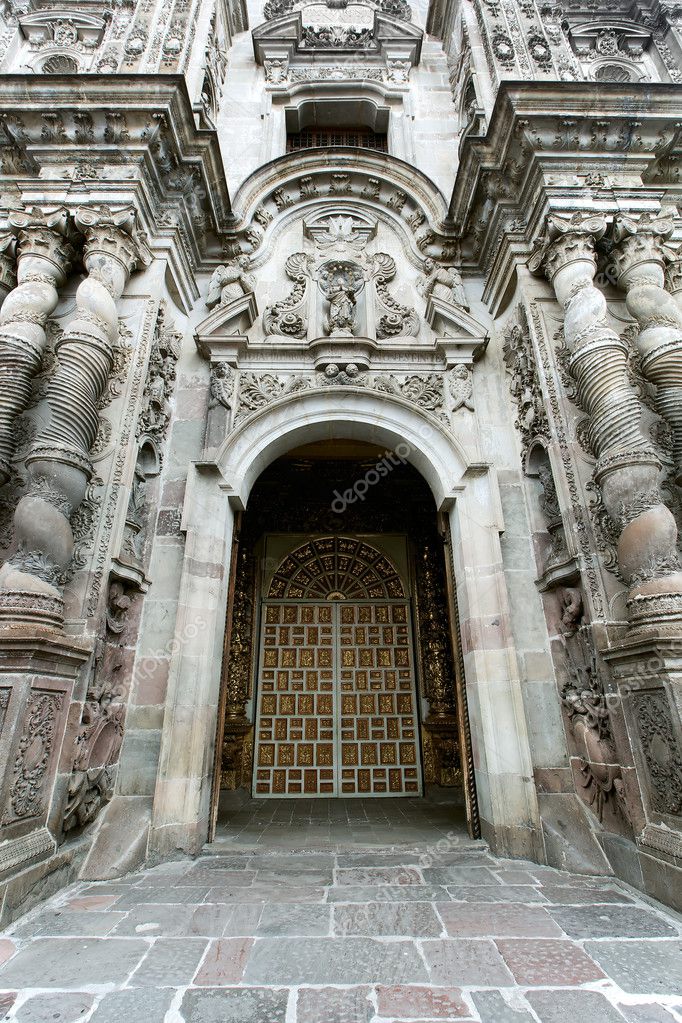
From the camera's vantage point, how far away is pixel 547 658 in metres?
4.74

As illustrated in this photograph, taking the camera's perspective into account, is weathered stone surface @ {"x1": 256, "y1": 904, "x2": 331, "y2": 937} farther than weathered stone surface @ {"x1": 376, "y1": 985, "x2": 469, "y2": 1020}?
Yes

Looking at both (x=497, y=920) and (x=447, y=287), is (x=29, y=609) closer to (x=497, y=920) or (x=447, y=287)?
(x=497, y=920)

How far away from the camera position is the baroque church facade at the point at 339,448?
388 cm

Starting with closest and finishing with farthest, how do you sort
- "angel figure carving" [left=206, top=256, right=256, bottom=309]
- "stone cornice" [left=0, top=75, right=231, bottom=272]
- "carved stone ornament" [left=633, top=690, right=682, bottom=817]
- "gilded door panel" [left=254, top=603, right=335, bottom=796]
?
"carved stone ornament" [left=633, top=690, right=682, bottom=817] < "stone cornice" [left=0, top=75, right=231, bottom=272] < "angel figure carving" [left=206, top=256, right=256, bottom=309] < "gilded door panel" [left=254, top=603, right=335, bottom=796]

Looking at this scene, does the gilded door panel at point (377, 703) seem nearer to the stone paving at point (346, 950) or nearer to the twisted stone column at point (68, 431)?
the stone paving at point (346, 950)

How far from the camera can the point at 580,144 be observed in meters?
5.43

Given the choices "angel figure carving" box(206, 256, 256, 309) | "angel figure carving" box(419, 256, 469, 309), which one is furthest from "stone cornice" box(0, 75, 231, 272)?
"angel figure carving" box(419, 256, 469, 309)

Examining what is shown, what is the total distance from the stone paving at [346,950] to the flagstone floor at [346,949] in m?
0.01

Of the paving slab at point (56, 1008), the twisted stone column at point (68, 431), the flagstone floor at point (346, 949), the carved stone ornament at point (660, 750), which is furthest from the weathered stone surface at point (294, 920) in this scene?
the twisted stone column at point (68, 431)

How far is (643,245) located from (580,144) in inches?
58.0

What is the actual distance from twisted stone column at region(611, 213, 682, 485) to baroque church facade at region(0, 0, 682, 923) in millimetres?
32

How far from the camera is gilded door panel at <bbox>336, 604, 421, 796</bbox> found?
278 inches

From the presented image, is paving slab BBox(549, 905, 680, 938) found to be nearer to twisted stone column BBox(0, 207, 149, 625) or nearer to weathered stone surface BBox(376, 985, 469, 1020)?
weathered stone surface BBox(376, 985, 469, 1020)
